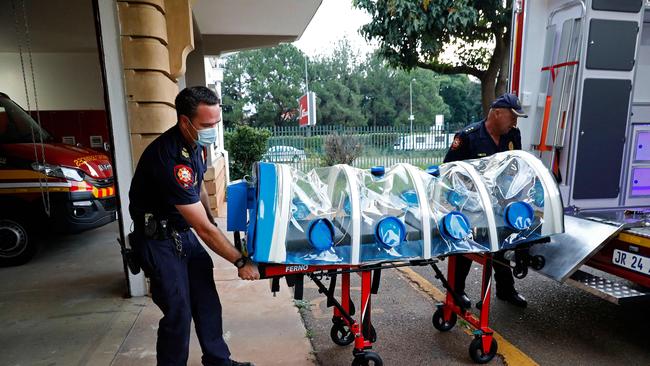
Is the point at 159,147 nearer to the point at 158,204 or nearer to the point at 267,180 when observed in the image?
the point at 158,204

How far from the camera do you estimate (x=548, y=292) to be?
4.18 m

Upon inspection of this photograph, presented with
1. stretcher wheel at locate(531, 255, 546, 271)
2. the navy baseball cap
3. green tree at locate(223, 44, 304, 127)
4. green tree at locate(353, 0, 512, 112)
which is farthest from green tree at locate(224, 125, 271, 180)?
green tree at locate(223, 44, 304, 127)

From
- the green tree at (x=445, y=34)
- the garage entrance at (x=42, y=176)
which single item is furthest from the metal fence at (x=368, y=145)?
the garage entrance at (x=42, y=176)

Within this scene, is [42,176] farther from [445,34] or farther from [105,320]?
[445,34]

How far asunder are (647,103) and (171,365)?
4.89 meters

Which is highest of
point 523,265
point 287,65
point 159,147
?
point 287,65

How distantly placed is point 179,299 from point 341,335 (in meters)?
1.33

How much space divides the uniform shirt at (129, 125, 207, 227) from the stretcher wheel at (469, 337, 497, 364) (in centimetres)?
213

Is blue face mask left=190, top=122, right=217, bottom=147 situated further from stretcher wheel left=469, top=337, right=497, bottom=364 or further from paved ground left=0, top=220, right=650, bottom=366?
stretcher wheel left=469, top=337, right=497, bottom=364

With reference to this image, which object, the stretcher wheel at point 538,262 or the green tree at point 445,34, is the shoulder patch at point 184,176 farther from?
the green tree at point 445,34

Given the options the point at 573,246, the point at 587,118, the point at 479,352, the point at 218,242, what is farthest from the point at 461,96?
the point at 218,242

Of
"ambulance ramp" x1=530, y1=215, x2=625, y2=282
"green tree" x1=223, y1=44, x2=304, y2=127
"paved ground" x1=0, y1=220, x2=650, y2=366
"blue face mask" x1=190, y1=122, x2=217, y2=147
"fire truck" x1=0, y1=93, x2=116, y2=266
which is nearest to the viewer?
"blue face mask" x1=190, y1=122, x2=217, y2=147

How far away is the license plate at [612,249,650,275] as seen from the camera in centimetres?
273

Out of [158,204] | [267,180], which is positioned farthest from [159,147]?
[267,180]
